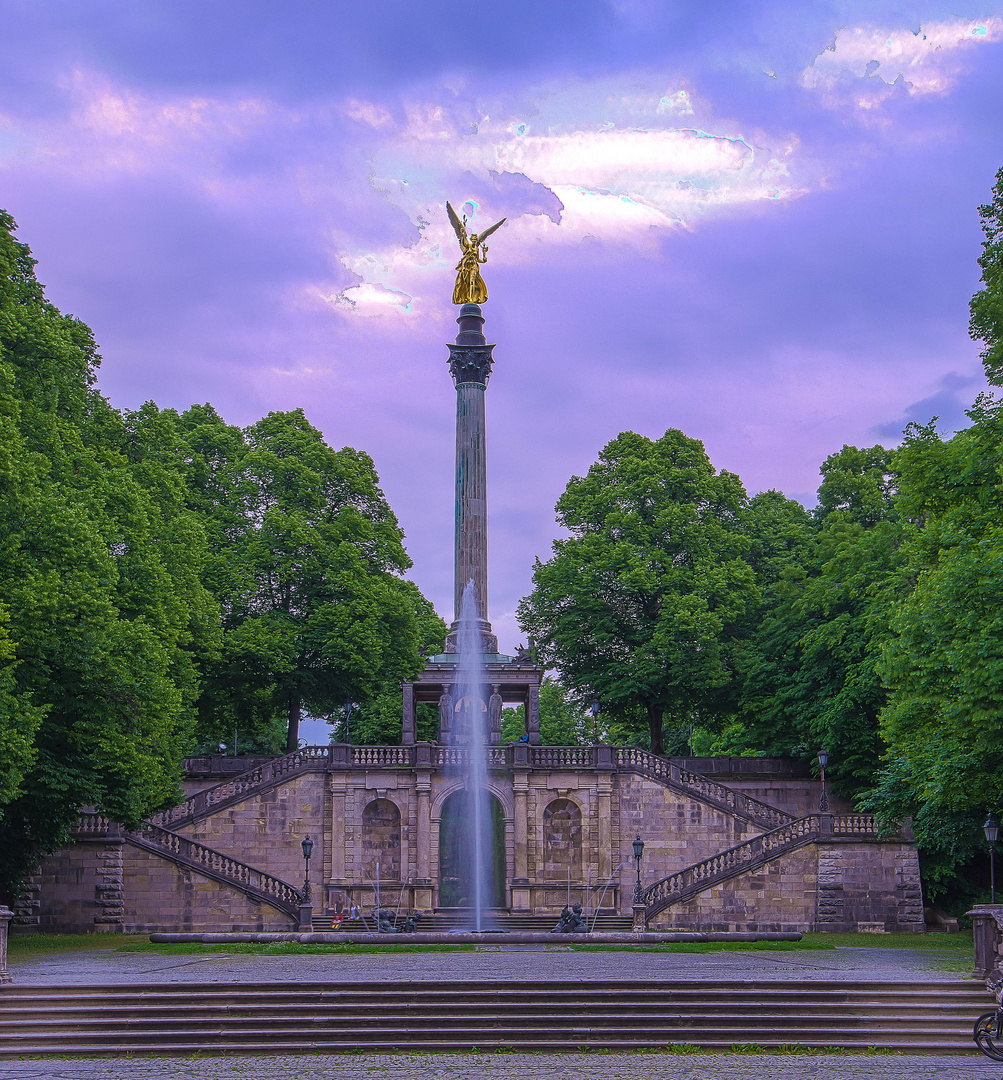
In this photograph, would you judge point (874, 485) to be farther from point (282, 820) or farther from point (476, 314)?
point (282, 820)

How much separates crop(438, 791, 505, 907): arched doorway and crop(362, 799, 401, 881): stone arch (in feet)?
4.91

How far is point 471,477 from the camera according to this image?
46281 mm

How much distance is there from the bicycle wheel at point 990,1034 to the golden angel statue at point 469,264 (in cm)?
3667

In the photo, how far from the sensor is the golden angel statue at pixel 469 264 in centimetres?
4947

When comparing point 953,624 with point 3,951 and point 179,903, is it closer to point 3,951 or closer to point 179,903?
point 3,951

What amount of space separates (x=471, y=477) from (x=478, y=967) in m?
25.8

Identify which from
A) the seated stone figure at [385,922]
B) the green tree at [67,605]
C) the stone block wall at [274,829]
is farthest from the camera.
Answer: the stone block wall at [274,829]

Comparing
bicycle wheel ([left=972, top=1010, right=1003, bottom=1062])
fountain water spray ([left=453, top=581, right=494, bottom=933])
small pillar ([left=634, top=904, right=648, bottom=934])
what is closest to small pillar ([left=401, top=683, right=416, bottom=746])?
fountain water spray ([left=453, top=581, right=494, bottom=933])

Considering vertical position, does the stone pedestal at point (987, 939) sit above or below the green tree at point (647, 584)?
below

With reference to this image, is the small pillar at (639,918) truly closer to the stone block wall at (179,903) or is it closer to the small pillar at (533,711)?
the small pillar at (533,711)

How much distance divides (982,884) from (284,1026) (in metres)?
28.3

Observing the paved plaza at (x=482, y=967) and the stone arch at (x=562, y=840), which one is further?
the stone arch at (x=562, y=840)

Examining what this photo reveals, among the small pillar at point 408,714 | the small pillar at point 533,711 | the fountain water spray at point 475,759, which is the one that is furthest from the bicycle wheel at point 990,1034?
the small pillar at point 408,714

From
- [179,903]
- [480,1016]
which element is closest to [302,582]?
[179,903]
